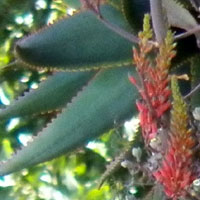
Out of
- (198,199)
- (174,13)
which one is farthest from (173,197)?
(174,13)

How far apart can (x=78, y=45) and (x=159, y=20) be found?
0.21 metres

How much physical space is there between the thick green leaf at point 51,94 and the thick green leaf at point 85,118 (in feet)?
0.15

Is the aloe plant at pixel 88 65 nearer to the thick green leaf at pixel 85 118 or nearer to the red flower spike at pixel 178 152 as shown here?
the thick green leaf at pixel 85 118

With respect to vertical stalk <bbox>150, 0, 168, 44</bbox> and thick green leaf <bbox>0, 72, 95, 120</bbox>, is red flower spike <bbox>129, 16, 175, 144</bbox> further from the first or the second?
thick green leaf <bbox>0, 72, 95, 120</bbox>

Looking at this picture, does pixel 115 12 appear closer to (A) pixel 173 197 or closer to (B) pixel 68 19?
(B) pixel 68 19

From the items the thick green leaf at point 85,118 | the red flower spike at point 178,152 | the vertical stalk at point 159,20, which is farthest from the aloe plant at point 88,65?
the red flower spike at point 178,152

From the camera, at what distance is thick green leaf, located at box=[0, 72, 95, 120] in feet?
3.07

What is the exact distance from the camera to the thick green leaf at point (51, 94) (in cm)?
94

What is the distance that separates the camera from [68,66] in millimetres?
858

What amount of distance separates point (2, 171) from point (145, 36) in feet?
1.18

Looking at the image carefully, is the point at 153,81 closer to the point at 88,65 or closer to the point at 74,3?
the point at 88,65

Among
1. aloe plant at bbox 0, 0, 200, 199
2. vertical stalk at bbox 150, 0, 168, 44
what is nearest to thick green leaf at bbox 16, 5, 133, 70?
aloe plant at bbox 0, 0, 200, 199

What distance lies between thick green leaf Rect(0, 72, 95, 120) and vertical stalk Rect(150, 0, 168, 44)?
258 mm

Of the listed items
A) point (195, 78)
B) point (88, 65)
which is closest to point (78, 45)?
point (88, 65)
